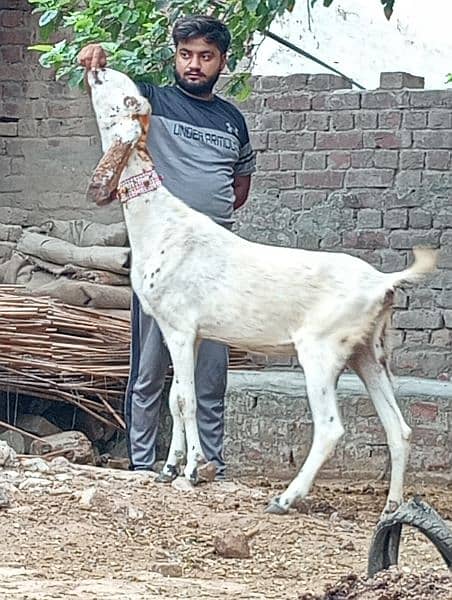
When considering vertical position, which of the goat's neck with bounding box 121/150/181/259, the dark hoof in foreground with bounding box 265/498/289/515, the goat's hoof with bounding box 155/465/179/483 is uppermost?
the goat's neck with bounding box 121/150/181/259

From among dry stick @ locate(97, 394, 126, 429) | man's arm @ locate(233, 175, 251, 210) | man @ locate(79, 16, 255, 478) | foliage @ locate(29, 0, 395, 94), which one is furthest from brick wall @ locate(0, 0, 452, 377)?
man @ locate(79, 16, 255, 478)

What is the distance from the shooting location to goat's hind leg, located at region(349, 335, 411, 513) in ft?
19.4

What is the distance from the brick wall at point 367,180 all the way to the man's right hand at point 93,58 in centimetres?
292

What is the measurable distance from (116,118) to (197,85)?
55 cm

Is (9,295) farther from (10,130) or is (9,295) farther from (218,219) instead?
(218,219)

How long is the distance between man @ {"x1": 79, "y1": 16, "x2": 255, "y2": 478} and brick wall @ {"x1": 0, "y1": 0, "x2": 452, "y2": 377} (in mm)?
1960

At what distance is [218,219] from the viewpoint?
6.51 meters

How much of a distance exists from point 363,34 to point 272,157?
217 inches

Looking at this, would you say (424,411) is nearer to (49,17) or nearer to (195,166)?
(195,166)

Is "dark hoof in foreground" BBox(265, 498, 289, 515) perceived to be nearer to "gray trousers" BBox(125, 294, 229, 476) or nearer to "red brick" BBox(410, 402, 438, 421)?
"gray trousers" BBox(125, 294, 229, 476)

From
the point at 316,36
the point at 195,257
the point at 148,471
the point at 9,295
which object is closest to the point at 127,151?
the point at 195,257

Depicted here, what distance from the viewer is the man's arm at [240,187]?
22.3ft

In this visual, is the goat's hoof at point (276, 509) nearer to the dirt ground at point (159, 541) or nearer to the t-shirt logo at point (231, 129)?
the dirt ground at point (159, 541)

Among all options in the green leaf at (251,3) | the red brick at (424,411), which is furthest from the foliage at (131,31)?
the red brick at (424,411)
